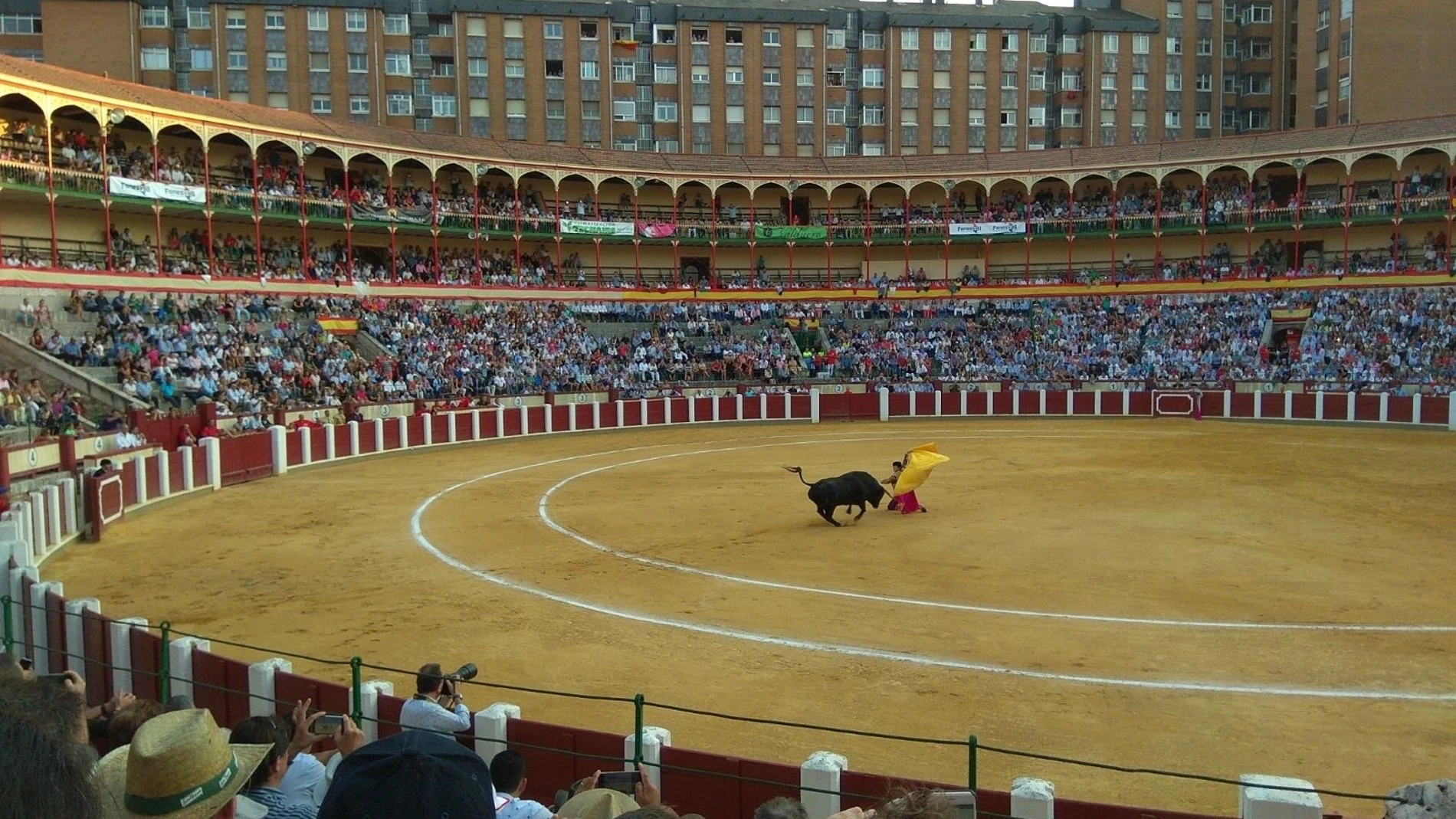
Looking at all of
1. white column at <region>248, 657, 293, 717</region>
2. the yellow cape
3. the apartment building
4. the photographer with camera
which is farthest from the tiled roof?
the photographer with camera

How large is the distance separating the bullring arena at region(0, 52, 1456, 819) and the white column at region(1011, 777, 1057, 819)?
3cm

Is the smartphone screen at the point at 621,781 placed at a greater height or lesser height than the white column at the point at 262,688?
greater

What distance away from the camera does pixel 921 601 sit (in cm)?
1170

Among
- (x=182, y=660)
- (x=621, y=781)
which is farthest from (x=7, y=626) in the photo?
(x=621, y=781)

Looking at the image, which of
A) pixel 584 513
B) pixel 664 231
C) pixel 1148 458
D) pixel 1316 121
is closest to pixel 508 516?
pixel 584 513

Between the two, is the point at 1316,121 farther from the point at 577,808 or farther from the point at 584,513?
the point at 577,808

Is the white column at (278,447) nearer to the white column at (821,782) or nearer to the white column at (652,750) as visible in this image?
the white column at (652,750)

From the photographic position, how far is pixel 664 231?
47.5 m

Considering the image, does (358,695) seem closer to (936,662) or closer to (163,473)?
(936,662)

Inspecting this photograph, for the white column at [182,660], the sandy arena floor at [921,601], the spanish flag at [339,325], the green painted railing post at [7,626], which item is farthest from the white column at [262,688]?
the spanish flag at [339,325]

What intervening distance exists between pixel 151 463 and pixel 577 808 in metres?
18.3

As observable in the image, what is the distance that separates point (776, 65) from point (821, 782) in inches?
2361

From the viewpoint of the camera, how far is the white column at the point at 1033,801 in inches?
188

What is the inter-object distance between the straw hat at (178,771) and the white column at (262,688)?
4.75 metres
